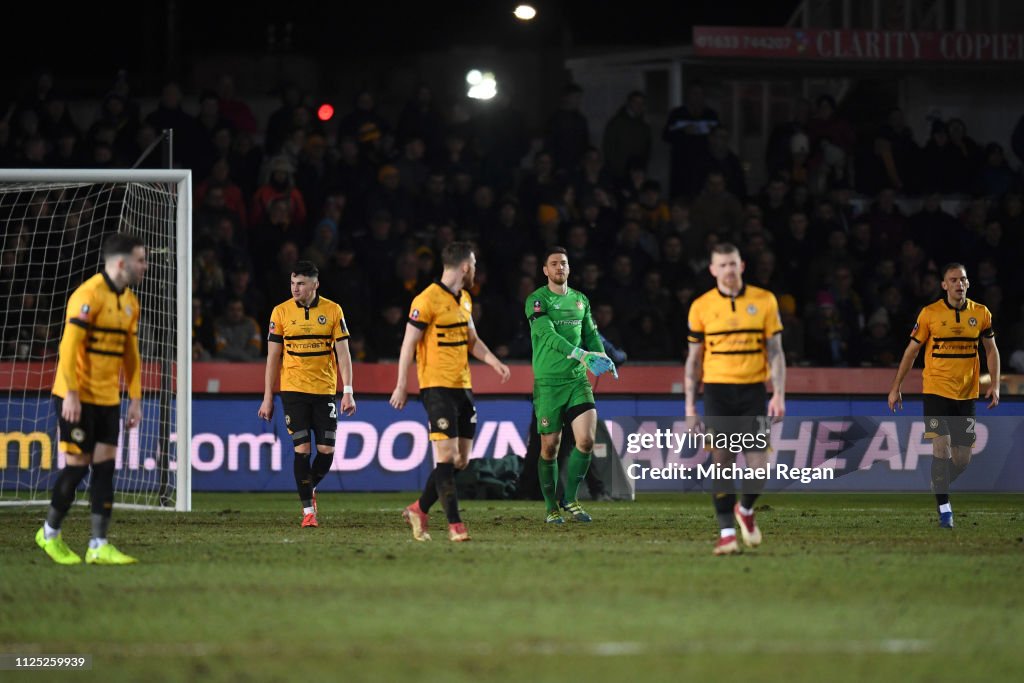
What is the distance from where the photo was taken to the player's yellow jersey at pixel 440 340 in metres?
11.4

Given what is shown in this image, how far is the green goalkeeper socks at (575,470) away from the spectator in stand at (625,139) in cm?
978

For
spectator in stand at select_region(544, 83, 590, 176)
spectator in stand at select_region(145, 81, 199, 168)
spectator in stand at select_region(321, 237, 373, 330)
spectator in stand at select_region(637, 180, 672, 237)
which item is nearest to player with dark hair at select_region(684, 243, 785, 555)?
spectator in stand at select_region(321, 237, 373, 330)

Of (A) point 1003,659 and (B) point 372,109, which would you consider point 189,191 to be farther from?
(A) point 1003,659

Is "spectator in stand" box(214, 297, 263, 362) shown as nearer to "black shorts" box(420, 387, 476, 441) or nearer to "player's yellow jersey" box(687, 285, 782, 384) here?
"black shorts" box(420, 387, 476, 441)

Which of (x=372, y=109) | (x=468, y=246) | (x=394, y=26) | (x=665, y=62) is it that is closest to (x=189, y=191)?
(x=468, y=246)

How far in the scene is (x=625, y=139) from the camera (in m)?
22.9

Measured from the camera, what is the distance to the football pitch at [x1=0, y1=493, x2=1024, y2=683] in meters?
6.27

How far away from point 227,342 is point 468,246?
7779mm

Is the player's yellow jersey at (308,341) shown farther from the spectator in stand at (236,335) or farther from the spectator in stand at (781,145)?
the spectator in stand at (781,145)

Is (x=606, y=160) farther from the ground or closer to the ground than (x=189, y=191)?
farther from the ground

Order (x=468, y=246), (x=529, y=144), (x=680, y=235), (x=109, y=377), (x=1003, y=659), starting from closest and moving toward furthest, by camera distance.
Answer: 1. (x=1003, y=659)
2. (x=109, y=377)
3. (x=468, y=246)
4. (x=680, y=235)
5. (x=529, y=144)

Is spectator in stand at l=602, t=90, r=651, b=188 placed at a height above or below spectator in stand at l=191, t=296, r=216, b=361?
above

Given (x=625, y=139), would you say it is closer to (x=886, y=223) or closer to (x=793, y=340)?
(x=886, y=223)

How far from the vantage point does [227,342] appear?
733 inches
